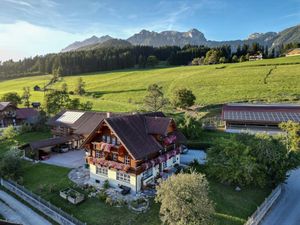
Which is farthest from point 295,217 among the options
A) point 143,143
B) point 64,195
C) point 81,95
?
point 81,95

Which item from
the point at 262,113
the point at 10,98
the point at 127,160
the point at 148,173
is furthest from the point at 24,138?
the point at 262,113

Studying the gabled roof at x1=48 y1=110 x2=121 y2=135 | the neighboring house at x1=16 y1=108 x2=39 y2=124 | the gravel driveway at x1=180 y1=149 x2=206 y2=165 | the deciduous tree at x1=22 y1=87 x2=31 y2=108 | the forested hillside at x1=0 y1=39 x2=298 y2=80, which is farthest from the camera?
the forested hillside at x1=0 y1=39 x2=298 y2=80

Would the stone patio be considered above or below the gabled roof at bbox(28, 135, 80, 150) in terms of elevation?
below

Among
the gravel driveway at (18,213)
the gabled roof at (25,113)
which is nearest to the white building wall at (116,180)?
the gravel driveway at (18,213)

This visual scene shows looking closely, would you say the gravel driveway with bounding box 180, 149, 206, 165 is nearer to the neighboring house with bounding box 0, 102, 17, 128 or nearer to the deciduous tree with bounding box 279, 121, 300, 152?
the deciduous tree with bounding box 279, 121, 300, 152

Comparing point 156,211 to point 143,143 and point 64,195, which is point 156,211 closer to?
point 143,143

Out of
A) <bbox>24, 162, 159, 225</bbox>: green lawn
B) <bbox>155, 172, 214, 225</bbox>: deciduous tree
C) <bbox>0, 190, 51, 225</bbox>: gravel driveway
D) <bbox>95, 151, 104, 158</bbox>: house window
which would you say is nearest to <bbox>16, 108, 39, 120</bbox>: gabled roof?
<bbox>24, 162, 159, 225</bbox>: green lawn
